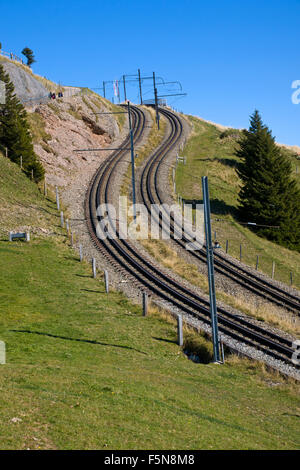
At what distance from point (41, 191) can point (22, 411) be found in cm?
3340

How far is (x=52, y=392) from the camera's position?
34.7 feet

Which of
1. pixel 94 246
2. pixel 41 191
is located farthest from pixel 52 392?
pixel 41 191

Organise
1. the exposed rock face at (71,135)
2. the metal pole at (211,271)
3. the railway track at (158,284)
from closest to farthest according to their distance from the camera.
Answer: the metal pole at (211,271) → the railway track at (158,284) → the exposed rock face at (71,135)

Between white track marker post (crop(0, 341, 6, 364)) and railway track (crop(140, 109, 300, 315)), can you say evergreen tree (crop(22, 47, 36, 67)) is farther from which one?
white track marker post (crop(0, 341, 6, 364))

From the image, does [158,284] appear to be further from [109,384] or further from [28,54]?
[28,54]

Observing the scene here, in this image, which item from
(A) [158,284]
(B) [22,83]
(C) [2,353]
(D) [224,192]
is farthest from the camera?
(B) [22,83]

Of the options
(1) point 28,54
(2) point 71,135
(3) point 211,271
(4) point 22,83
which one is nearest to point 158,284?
(3) point 211,271

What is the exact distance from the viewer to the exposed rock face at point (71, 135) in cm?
4900

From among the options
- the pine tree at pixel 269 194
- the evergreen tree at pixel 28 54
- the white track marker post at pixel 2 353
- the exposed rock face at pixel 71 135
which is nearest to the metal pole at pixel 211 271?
the white track marker post at pixel 2 353

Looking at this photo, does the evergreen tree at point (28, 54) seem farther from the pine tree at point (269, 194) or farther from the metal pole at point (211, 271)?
the metal pole at point (211, 271)

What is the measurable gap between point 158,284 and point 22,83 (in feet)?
142

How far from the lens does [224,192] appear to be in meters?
56.4

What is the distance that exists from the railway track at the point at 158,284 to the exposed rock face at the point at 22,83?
61.2 ft
